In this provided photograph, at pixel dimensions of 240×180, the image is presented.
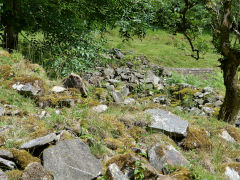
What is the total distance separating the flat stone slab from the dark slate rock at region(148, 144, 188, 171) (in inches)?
32.3

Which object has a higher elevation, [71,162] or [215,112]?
[71,162]

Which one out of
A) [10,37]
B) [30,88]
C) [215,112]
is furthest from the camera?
[10,37]

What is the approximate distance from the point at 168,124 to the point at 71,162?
7.20 ft

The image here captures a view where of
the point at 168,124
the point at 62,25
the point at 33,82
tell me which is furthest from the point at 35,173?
the point at 62,25

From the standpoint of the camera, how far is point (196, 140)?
15.3 ft

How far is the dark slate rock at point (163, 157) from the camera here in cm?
355

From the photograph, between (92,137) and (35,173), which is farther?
(92,137)

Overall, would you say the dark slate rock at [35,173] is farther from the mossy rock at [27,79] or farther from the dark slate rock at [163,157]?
the mossy rock at [27,79]

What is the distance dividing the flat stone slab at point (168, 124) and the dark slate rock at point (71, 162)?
1686mm

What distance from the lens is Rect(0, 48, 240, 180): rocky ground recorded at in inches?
120

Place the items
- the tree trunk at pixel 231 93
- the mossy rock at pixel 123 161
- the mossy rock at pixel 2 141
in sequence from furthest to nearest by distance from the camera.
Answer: the tree trunk at pixel 231 93, the mossy rock at pixel 2 141, the mossy rock at pixel 123 161

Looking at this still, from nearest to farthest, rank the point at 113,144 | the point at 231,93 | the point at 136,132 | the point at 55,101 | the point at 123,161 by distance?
the point at 123,161 → the point at 113,144 → the point at 136,132 → the point at 55,101 → the point at 231,93

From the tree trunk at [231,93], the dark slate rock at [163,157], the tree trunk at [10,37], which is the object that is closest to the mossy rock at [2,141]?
the dark slate rock at [163,157]

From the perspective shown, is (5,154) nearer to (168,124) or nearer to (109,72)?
(168,124)
